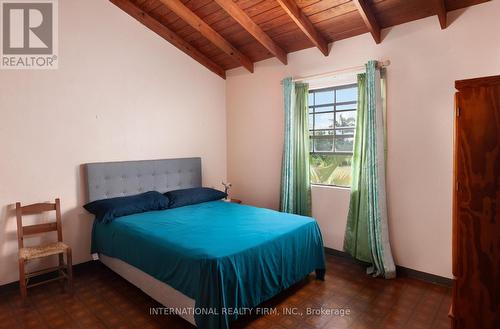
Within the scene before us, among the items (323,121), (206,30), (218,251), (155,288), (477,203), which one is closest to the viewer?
(477,203)

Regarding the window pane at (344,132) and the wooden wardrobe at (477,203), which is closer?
the wooden wardrobe at (477,203)

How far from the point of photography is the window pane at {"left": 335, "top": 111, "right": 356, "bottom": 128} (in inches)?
134

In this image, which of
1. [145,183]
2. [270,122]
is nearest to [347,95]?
[270,122]

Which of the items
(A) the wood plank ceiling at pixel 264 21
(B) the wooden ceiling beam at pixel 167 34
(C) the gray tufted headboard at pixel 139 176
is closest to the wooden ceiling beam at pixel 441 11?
(A) the wood plank ceiling at pixel 264 21

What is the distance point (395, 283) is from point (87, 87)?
12.5 ft

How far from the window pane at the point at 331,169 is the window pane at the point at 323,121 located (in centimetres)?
37

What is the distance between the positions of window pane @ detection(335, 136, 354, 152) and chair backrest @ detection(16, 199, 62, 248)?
3.12 meters

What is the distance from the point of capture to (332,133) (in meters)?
3.57

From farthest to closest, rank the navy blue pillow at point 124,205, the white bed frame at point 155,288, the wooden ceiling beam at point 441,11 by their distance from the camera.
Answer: the navy blue pillow at point 124,205, the wooden ceiling beam at point 441,11, the white bed frame at point 155,288

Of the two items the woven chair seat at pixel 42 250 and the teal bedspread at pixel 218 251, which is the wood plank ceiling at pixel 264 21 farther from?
the woven chair seat at pixel 42 250

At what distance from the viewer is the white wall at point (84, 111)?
2742mm

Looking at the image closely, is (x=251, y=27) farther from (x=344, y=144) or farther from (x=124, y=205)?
(x=124, y=205)

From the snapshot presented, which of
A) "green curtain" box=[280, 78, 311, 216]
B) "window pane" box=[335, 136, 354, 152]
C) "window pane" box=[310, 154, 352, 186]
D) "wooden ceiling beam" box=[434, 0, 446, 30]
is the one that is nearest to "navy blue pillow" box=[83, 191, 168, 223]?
"green curtain" box=[280, 78, 311, 216]

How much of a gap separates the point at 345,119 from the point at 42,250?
3418mm
